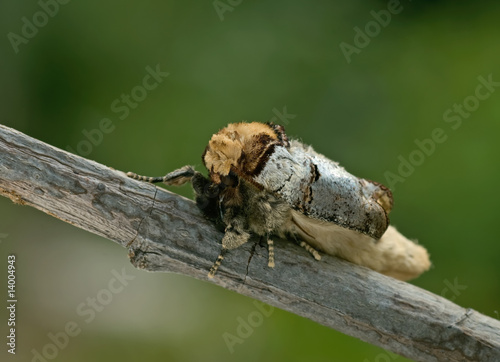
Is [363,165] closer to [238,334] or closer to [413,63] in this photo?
[413,63]

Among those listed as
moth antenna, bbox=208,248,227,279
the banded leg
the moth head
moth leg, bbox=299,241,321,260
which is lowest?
moth antenna, bbox=208,248,227,279

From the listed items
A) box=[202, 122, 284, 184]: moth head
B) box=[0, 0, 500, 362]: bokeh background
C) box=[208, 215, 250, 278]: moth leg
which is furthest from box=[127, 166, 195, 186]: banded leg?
box=[0, 0, 500, 362]: bokeh background

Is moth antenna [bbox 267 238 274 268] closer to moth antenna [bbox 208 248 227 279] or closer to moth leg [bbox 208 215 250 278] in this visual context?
moth leg [bbox 208 215 250 278]

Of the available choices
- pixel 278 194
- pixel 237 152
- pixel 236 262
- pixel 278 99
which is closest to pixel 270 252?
pixel 236 262

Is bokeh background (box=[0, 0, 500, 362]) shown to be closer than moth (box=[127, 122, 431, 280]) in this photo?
No

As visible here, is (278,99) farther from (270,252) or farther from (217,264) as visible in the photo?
(217,264)

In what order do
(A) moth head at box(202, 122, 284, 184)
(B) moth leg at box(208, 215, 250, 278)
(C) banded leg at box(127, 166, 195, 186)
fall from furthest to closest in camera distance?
(C) banded leg at box(127, 166, 195, 186), (B) moth leg at box(208, 215, 250, 278), (A) moth head at box(202, 122, 284, 184)

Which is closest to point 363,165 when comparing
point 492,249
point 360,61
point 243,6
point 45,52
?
point 360,61
